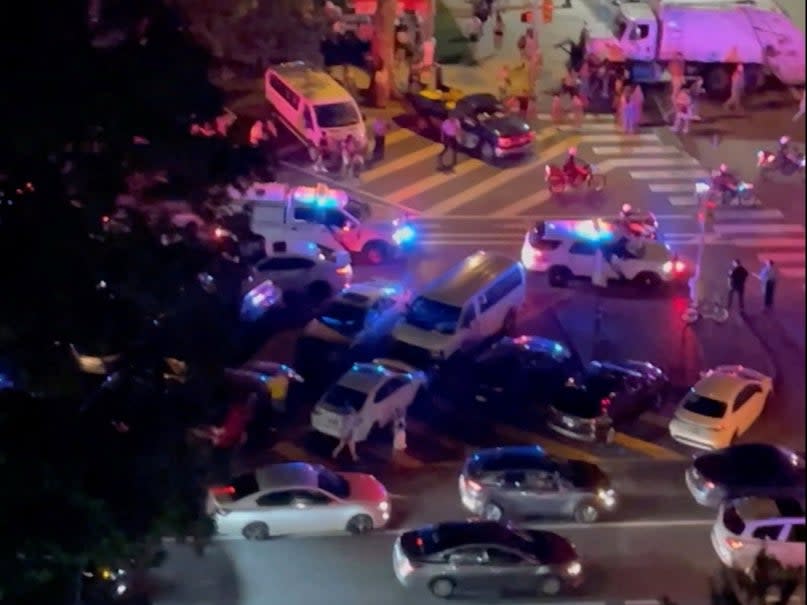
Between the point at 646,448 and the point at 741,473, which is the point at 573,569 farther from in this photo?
the point at 646,448

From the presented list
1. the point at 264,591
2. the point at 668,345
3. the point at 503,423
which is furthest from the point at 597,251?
the point at 264,591

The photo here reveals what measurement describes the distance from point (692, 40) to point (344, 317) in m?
13.6

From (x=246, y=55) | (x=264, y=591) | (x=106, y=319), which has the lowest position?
(x=264, y=591)

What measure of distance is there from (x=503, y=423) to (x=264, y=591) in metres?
4.84

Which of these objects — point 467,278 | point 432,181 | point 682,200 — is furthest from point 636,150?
point 467,278

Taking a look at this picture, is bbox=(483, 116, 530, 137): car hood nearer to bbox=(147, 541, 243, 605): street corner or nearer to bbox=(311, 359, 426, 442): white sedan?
bbox=(311, 359, 426, 442): white sedan

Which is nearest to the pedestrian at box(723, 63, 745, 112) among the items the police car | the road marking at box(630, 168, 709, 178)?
the road marking at box(630, 168, 709, 178)

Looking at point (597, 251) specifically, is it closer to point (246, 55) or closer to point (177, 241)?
point (246, 55)

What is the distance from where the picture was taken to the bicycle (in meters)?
21.3

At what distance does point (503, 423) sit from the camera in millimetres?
18906

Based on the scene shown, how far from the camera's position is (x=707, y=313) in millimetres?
21359

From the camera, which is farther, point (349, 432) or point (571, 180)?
point (571, 180)

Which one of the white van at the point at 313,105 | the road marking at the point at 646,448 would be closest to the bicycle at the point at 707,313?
the road marking at the point at 646,448

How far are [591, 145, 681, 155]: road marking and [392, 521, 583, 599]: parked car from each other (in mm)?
13318
